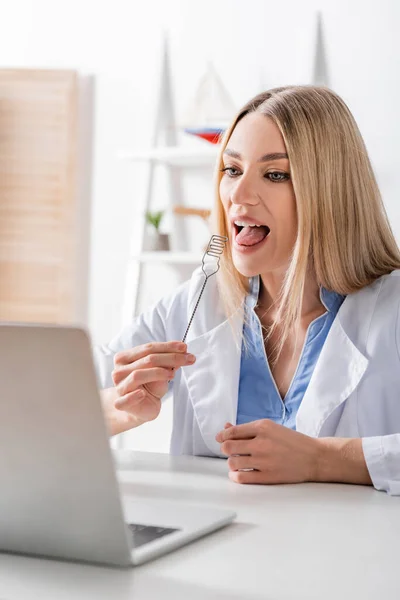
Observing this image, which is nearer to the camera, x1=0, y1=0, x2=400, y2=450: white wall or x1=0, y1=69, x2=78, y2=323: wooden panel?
x1=0, y1=0, x2=400, y2=450: white wall

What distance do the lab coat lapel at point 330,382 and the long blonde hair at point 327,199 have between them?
17 centimetres

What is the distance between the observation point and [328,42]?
3.59 meters

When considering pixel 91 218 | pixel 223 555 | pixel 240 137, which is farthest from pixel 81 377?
pixel 91 218

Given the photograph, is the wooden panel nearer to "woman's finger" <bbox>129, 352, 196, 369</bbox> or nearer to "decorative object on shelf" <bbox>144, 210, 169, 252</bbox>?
"decorative object on shelf" <bbox>144, 210, 169, 252</bbox>

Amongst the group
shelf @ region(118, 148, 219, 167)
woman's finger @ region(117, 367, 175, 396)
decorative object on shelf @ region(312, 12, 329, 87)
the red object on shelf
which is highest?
decorative object on shelf @ region(312, 12, 329, 87)

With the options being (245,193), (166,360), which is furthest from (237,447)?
(245,193)

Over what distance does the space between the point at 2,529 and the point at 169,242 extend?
2836 mm

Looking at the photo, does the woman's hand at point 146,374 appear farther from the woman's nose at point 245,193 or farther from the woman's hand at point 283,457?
the woman's nose at point 245,193

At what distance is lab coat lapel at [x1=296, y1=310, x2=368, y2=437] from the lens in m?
1.73

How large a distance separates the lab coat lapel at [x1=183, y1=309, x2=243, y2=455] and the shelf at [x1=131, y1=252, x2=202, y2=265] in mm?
1535

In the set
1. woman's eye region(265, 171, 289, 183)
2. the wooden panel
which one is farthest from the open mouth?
the wooden panel

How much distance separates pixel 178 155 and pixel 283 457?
7.44 feet

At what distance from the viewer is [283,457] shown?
4.66ft

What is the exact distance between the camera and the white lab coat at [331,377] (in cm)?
175
